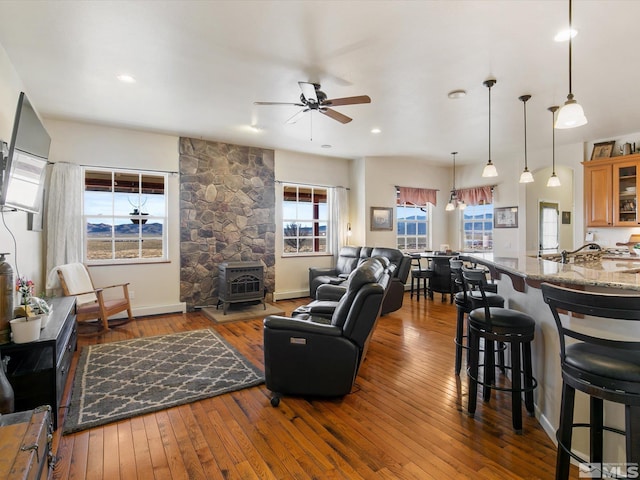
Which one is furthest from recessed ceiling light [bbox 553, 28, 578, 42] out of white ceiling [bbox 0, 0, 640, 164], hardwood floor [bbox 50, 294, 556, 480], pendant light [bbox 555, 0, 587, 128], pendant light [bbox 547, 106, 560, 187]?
hardwood floor [bbox 50, 294, 556, 480]

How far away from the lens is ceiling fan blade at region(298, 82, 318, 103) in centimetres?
335

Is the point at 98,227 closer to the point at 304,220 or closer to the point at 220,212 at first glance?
the point at 220,212

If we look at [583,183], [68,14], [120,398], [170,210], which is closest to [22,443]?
[120,398]

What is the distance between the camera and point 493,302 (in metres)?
2.80

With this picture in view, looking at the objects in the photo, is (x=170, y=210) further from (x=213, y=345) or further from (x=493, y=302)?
(x=493, y=302)

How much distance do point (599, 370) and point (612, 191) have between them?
5.36 m

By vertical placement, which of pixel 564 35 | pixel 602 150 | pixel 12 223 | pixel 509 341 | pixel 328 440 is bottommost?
pixel 328 440

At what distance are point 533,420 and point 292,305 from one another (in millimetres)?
4151

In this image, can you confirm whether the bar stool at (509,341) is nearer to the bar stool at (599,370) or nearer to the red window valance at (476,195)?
the bar stool at (599,370)

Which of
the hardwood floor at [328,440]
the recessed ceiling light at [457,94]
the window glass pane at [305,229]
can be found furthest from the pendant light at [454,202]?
the hardwood floor at [328,440]

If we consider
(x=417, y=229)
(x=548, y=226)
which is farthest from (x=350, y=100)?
(x=548, y=226)

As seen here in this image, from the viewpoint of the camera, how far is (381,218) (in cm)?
710

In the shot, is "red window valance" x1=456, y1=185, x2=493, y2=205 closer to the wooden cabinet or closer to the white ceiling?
the wooden cabinet

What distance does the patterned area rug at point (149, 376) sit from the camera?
→ 8.20ft
